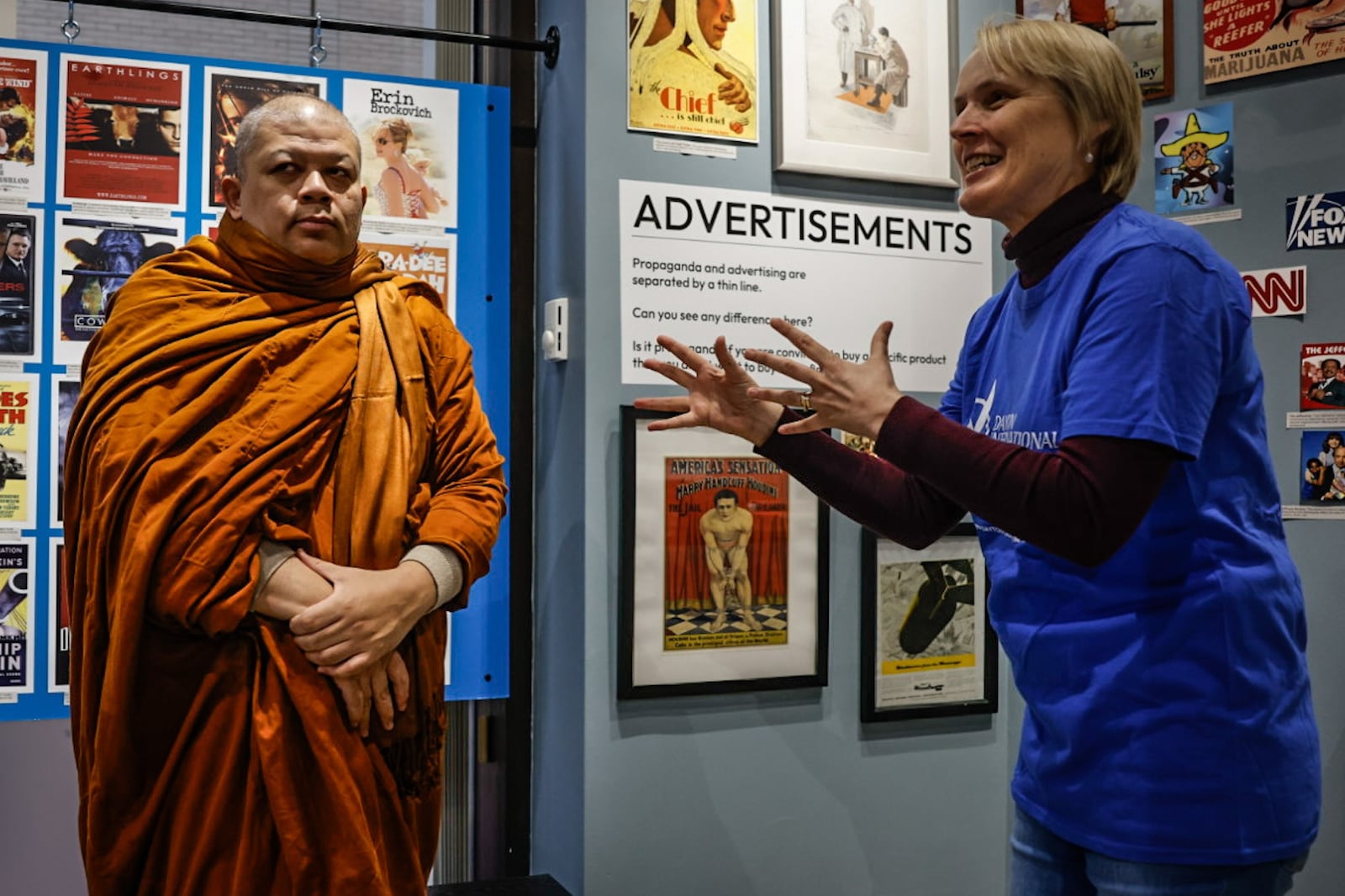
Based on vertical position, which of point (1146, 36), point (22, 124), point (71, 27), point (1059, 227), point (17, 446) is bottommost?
point (17, 446)

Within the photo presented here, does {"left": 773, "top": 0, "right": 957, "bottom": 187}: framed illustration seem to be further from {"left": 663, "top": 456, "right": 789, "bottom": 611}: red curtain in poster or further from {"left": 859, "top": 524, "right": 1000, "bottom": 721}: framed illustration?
{"left": 859, "top": 524, "right": 1000, "bottom": 721}: framed illustration

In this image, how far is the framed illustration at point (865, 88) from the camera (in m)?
2.62

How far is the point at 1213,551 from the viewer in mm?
1218

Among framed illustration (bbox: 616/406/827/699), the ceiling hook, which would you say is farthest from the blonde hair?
the ceiling hook

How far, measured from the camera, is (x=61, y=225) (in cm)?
228

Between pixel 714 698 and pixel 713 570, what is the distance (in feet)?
0.88

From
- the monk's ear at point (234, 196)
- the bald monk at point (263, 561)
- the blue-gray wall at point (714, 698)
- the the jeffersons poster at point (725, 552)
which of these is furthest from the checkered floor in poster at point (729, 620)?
the monk's ear at point (234, 196)

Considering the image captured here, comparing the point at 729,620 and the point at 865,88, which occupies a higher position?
the point at 865,88

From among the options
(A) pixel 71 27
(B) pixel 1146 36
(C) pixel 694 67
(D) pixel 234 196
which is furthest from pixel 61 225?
(B) pixel 1146 36

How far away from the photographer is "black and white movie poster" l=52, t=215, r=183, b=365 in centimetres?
228

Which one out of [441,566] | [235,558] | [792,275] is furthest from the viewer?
[792,275]

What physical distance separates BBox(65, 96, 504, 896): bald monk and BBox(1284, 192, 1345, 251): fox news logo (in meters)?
1.69

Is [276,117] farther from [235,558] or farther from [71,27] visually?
[71,27]

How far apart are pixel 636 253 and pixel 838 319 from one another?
1.62 feet
